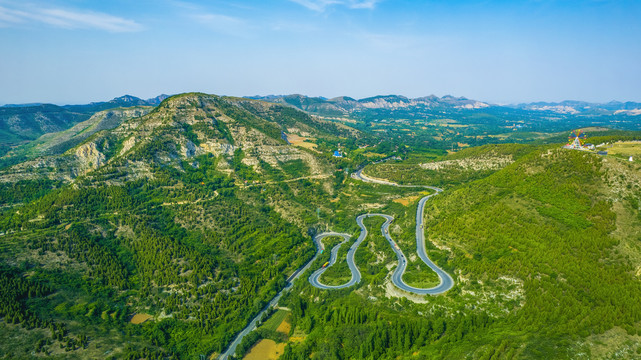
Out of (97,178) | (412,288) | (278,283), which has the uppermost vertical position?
(97,178)

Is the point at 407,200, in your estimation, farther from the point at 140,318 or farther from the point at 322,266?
the point at 140,318

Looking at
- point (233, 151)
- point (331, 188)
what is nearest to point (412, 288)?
point (331, 188)

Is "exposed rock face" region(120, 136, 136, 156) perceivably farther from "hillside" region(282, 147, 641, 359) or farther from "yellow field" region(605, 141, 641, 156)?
"yellow field" region(605, 141, 641, 156)

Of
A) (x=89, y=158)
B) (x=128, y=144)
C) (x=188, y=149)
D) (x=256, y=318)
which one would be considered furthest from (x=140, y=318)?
(x=89, y=158)

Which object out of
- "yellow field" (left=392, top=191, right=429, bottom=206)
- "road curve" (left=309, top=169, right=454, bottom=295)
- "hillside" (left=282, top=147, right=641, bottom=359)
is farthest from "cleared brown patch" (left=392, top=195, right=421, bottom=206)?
"hillside" (left=282, top=147, right=641, bottom=359)

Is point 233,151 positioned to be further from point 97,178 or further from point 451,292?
point 451,292
